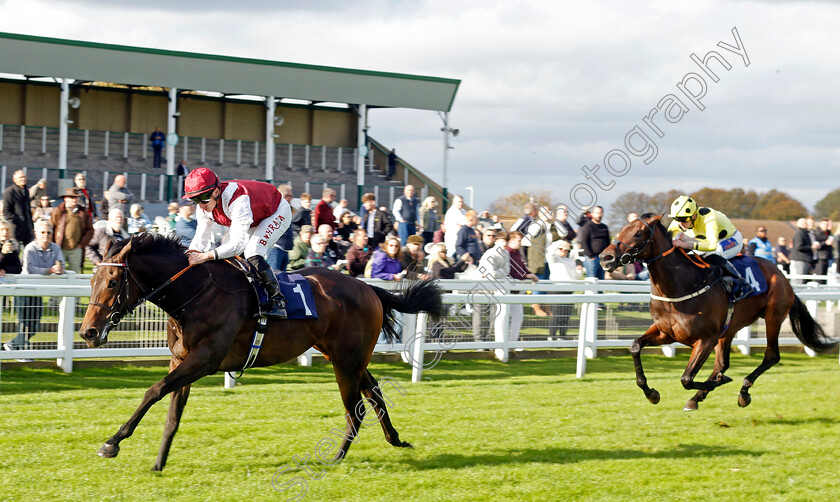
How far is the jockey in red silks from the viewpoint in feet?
15.6

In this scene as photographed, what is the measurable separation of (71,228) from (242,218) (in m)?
5.00

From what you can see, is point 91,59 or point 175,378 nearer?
point 175,378

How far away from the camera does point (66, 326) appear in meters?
7.19

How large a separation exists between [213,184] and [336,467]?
1.73 meters

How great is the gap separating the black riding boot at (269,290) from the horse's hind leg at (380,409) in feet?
2.51

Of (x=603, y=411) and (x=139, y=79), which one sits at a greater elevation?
(x=139, y=79)

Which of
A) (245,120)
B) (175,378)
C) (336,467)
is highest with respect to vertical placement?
(245,120)

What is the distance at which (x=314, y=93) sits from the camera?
21.9 m

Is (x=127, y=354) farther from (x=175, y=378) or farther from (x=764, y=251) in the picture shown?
(x=764, y=251)

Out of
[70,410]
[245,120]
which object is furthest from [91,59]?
[70,410]

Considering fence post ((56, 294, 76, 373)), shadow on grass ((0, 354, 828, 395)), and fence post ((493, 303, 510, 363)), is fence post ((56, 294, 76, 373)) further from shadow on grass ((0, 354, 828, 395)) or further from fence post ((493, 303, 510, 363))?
fence post ((493, 303, 510, 363))

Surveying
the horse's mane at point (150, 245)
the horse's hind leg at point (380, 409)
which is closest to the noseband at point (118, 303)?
the horse's mane at point (150, 245)

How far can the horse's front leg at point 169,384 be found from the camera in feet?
14.6

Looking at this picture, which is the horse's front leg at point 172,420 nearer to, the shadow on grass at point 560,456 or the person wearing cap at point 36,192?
the shadow on grass at point 560,456
